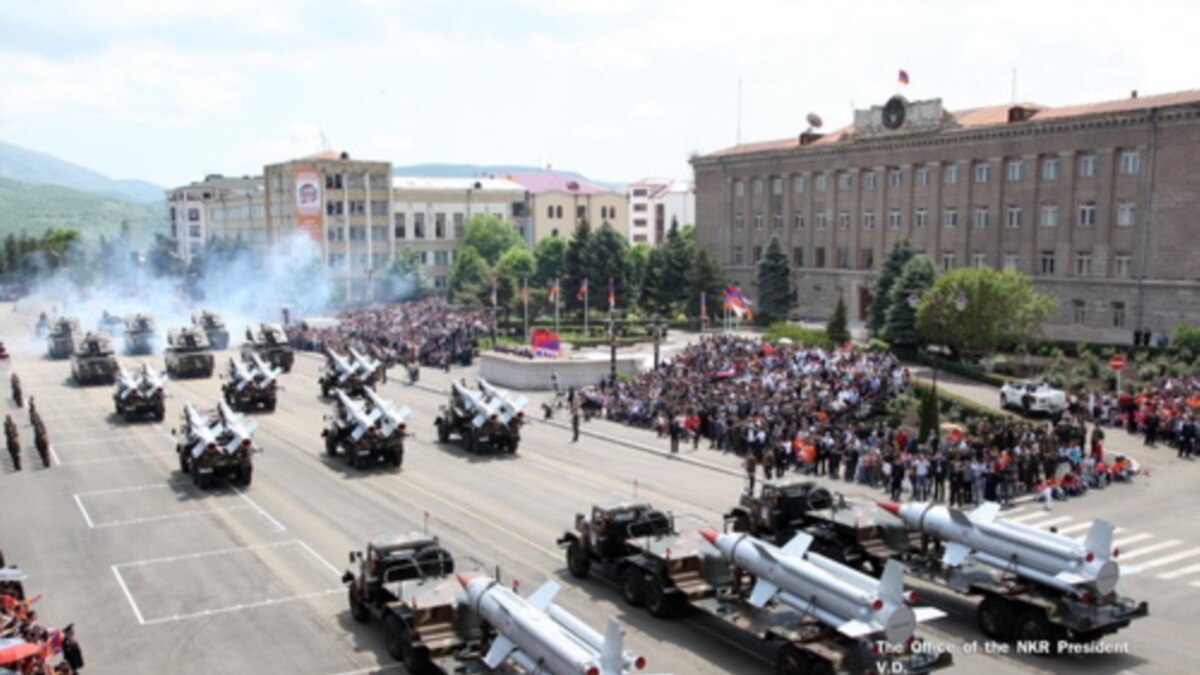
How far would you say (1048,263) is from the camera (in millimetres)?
66312

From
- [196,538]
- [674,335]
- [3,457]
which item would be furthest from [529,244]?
[196,538]

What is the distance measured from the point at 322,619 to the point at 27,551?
407 inches

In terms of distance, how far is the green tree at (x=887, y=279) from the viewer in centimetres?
6638

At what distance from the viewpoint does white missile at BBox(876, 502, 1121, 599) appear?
18641mm

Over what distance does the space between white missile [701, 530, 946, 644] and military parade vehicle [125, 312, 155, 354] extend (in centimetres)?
6317

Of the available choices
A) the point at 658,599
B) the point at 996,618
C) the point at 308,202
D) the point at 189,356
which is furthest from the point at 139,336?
the point at 996,618

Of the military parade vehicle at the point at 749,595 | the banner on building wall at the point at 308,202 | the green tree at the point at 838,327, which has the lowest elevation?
the military parade vehicle at the point at 749,595

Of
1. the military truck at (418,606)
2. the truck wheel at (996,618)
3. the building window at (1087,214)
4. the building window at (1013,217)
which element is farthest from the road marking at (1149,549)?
the building window at (1013,217)

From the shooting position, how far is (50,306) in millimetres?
112812

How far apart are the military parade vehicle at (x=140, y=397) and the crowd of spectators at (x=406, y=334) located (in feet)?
50.4

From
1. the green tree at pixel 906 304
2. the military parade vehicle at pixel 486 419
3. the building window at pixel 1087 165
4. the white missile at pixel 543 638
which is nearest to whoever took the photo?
the white missile at pixel 543 638

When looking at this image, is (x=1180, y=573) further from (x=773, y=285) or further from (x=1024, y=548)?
(x=773, y=285)

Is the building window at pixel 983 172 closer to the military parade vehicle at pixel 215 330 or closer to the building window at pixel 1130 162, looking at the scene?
the building window at pixel 1130 162

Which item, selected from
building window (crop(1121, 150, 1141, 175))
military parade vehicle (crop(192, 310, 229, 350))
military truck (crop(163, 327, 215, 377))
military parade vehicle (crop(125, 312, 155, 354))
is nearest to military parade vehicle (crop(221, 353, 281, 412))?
military truck (crop(163, 327, 215, 377))
